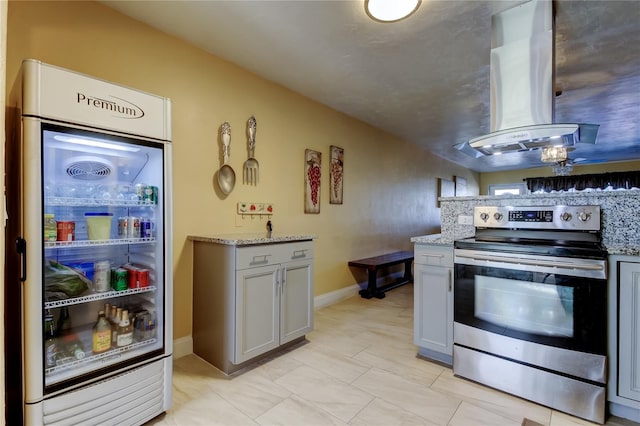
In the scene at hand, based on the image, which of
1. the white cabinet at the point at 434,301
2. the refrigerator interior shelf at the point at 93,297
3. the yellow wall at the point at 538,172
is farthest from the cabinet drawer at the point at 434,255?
the yellow wall at the point at 538,172

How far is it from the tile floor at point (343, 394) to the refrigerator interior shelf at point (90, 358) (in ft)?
1.35

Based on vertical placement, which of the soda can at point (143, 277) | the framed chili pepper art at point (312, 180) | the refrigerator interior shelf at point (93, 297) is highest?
the framed chili pepper art at point (312, 180)

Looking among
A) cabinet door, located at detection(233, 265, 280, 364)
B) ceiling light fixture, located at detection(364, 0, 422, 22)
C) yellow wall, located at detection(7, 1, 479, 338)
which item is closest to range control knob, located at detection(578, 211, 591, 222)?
ceiling light fixture, located at detection(364, 0, 422, 22)

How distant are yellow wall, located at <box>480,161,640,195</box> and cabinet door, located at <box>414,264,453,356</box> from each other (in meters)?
7.67

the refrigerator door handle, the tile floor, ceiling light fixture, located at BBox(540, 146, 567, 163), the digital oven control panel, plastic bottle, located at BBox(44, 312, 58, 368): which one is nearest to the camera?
the refrigerator door handle

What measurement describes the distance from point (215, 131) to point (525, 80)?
7.74 feet

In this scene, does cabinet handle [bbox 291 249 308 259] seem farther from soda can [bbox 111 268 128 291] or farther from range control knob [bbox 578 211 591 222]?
range control knob [bbox 578 211 591 222]

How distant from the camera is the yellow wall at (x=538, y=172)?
7.21 metres

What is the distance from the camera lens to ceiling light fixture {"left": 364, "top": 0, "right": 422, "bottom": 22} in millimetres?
1893

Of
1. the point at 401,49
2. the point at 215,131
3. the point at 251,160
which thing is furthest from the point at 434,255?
the point at 215,131

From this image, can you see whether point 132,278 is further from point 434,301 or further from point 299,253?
point 434,301

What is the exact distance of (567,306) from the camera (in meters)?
1.73

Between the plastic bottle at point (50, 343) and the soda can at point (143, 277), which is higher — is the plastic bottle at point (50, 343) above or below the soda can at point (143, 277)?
below

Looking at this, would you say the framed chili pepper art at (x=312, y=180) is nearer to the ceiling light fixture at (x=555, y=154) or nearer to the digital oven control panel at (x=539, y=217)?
the digital oven control panel at (x=539, y=217)
